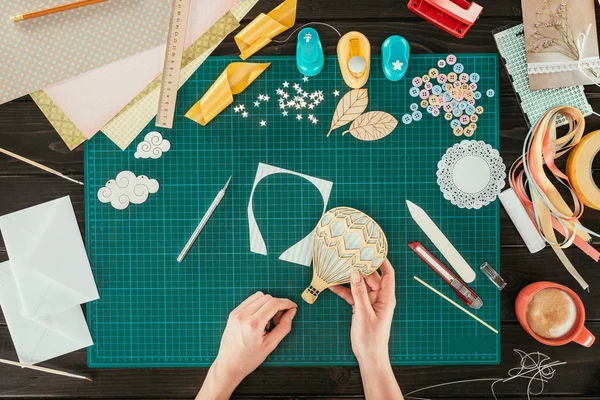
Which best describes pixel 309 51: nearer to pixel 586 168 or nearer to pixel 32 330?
pixel 586 168

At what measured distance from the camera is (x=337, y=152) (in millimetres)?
1091

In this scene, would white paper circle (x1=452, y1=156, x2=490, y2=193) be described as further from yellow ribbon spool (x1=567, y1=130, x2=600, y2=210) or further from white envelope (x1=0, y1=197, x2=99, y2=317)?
white envelope (x1=0, y1=197, x2=99, y2=317)

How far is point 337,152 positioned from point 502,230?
48cm

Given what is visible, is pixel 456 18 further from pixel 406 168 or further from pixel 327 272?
pixel 327 272

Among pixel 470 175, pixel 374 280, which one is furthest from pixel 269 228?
pixel 470 175

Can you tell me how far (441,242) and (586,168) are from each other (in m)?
0.40

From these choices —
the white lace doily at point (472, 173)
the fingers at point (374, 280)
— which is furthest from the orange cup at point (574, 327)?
the fingers at point (374, 280)

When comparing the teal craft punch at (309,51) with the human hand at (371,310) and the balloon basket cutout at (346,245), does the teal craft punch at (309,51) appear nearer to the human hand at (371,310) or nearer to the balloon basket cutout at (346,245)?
the balloon basket cutout at (346,245)

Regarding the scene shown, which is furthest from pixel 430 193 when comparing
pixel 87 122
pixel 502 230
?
pixel 87 122

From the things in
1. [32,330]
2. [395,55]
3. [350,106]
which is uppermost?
[395,55]

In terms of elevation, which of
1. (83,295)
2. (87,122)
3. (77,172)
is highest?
(87,122)

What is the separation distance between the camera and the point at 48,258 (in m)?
1.06

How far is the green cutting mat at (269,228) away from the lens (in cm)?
109

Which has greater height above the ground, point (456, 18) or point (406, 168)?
point (456, 18)
